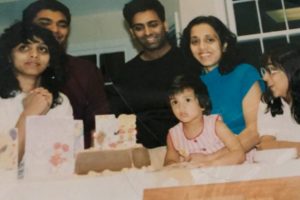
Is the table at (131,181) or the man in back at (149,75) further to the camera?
the man in back at (149,75)

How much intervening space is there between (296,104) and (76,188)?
0.64 m

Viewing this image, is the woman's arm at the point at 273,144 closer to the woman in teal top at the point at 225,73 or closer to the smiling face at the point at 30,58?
the woman in teal top at the point at 225,73

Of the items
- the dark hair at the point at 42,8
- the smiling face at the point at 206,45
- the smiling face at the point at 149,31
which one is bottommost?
the smiling face at the point at 206,45

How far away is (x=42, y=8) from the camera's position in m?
1.17

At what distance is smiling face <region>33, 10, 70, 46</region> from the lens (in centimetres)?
115

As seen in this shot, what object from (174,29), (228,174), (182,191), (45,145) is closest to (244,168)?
(228,174)

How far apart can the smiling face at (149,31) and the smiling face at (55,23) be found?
21cm

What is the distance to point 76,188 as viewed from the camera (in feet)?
3.32

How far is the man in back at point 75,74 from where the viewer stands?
1112mm

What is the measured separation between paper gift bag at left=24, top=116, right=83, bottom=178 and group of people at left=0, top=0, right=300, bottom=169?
0.02m

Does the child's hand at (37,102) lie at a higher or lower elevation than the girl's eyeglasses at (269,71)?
lower

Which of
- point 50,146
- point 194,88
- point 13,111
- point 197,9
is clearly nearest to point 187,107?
point 194,88

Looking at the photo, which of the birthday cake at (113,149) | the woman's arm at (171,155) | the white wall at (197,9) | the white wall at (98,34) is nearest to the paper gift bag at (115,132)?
the birthday cake at (113,149)

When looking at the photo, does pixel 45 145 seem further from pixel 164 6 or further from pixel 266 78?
pixel 266 78
